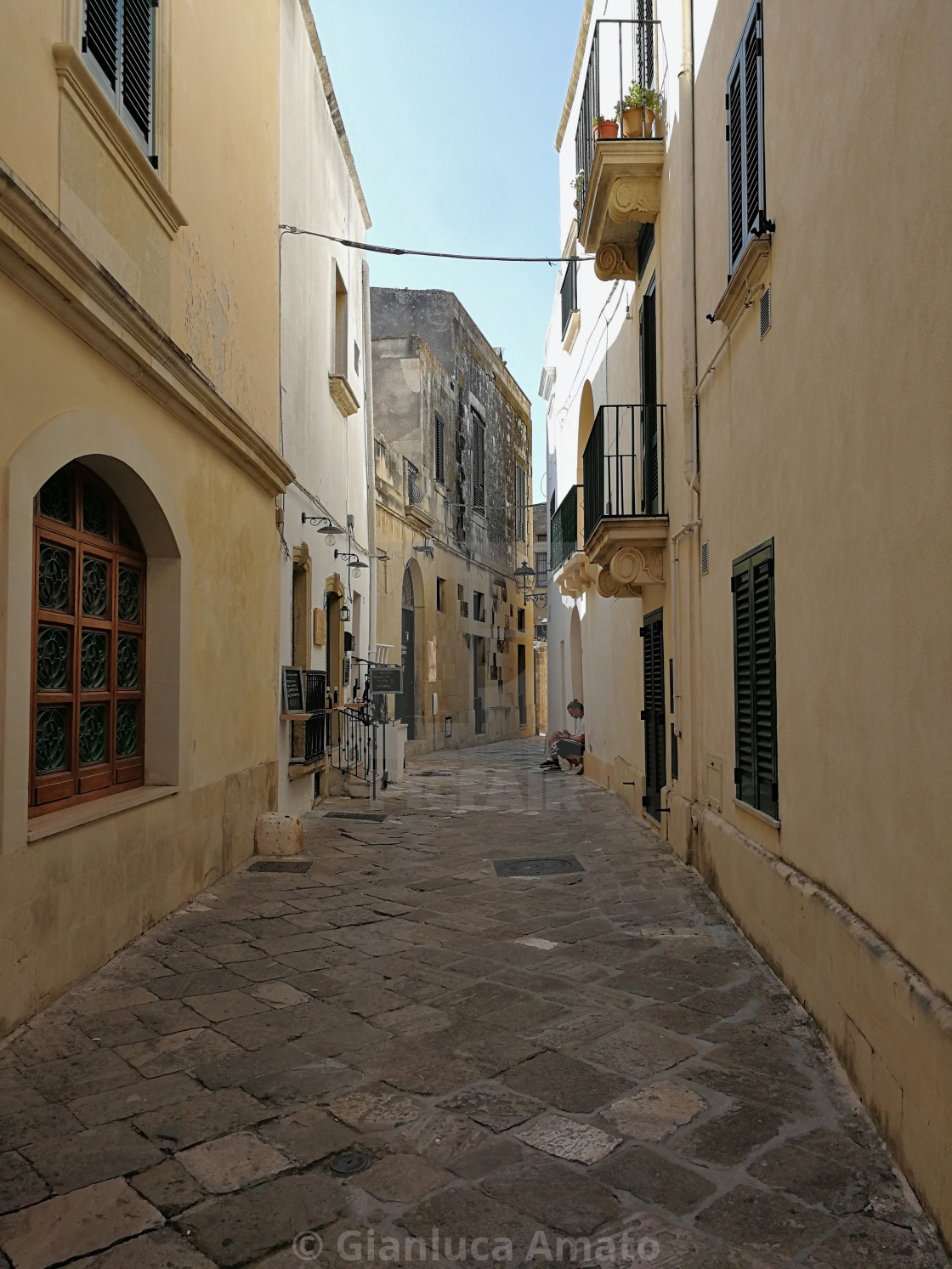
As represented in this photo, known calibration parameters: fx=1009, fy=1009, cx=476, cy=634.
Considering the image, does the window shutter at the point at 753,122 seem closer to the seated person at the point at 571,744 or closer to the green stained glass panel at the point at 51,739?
the green stained glass panel at the point at 51,739

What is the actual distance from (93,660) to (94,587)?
41 cm

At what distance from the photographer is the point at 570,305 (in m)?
16.2

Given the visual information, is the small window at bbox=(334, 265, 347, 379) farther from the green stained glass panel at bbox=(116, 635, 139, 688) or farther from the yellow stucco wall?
the green stained glass panel at bbox=(116, 635, 139, 688)

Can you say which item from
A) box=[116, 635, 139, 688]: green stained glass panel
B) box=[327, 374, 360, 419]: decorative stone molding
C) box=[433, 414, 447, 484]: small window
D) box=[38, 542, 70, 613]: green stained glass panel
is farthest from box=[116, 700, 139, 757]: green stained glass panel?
box=[433, 414, 447, 484]: small window

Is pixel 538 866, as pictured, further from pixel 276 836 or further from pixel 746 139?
pixel 746 139

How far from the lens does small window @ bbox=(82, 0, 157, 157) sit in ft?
17.0

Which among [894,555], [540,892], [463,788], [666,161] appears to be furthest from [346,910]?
[463,788]

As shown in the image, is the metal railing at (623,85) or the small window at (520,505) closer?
the metal railing at (623,85)

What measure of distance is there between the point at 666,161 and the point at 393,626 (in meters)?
10.7

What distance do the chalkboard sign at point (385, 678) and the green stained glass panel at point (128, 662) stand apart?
734 cm

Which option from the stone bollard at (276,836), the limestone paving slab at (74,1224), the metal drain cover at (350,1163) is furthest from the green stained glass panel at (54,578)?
the stone bollard at (276,836)

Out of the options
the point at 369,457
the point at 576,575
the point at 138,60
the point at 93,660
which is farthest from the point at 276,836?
the point at 369,457

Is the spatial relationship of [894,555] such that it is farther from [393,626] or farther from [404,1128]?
[393,626]

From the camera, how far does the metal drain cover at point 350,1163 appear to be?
117 inches
